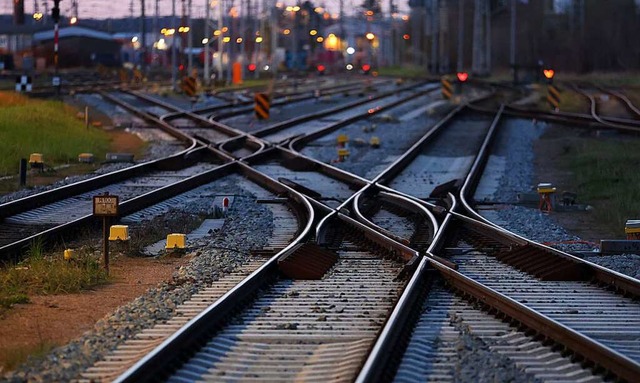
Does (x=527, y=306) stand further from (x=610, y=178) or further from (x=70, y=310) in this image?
(x=610, y=178)

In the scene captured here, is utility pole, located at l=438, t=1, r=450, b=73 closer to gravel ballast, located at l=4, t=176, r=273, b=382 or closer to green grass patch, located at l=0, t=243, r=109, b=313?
gravel ballast, located at l=4, t=176, r=273, b=382

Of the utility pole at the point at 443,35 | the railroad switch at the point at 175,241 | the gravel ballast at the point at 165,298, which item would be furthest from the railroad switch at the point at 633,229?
the utility pole at the point at 443,35

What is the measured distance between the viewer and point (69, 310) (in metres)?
9.55

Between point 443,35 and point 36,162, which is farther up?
point 443,35

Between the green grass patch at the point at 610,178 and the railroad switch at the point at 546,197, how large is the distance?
0.63 meters

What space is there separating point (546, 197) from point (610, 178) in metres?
3.65

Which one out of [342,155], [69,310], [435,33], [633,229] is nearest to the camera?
[69,310]

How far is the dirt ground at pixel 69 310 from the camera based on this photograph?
8406 millimetres

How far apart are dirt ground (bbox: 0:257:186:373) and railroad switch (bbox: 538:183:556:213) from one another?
6.47 m

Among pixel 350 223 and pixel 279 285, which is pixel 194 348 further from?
pixel 350 223

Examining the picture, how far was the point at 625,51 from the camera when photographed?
318 ft

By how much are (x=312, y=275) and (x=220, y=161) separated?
1288cm

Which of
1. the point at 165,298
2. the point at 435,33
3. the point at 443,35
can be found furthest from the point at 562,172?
the point at 443,35

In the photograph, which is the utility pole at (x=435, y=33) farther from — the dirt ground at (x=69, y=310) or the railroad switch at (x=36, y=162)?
the dirt ground at (x=69, y=310)
